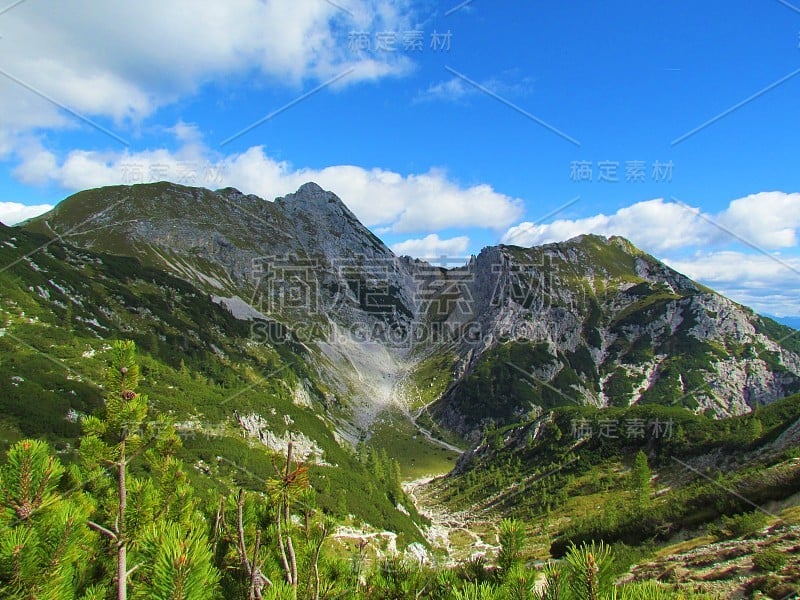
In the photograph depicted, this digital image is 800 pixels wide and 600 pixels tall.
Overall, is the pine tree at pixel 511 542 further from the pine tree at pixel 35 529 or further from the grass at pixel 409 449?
the grass at pixel 409 449

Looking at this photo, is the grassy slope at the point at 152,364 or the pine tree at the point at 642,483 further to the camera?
the grassy slope at the point at 152,364

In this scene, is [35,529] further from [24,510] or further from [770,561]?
[770,561]

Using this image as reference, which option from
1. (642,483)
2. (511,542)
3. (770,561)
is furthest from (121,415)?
(642,483)

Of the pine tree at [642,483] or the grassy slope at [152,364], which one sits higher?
the grassy slope at [152,364]

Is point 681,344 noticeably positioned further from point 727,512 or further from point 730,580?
point 730,580

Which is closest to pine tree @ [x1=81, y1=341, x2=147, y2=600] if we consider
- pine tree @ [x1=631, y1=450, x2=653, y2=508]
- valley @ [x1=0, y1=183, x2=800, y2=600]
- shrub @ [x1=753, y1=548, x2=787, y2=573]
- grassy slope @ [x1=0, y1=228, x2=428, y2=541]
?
valley @ [x1=0, y1=183, x2=800, y2=600]

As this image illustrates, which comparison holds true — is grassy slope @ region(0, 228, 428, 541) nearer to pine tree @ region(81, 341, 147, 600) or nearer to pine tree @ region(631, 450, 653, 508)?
pine tree @ region(81, 341, 147, 600)

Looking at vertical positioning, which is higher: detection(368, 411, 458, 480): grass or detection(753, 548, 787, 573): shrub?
detection(753, 548, 787, 573): shrub

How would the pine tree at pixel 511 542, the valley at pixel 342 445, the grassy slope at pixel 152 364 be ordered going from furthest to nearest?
1. the grassy slope at pixel 152 364
2. the pine tree at pixel 511 542
3. the valley at pixel 342 445

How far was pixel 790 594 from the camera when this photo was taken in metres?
11.8

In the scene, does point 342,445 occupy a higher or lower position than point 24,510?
lower

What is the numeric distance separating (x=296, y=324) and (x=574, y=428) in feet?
434

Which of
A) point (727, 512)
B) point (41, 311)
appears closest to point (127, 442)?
point (727, 512)

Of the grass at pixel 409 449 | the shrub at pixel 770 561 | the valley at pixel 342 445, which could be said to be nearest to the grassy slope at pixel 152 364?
the valley at pixel 342 445
